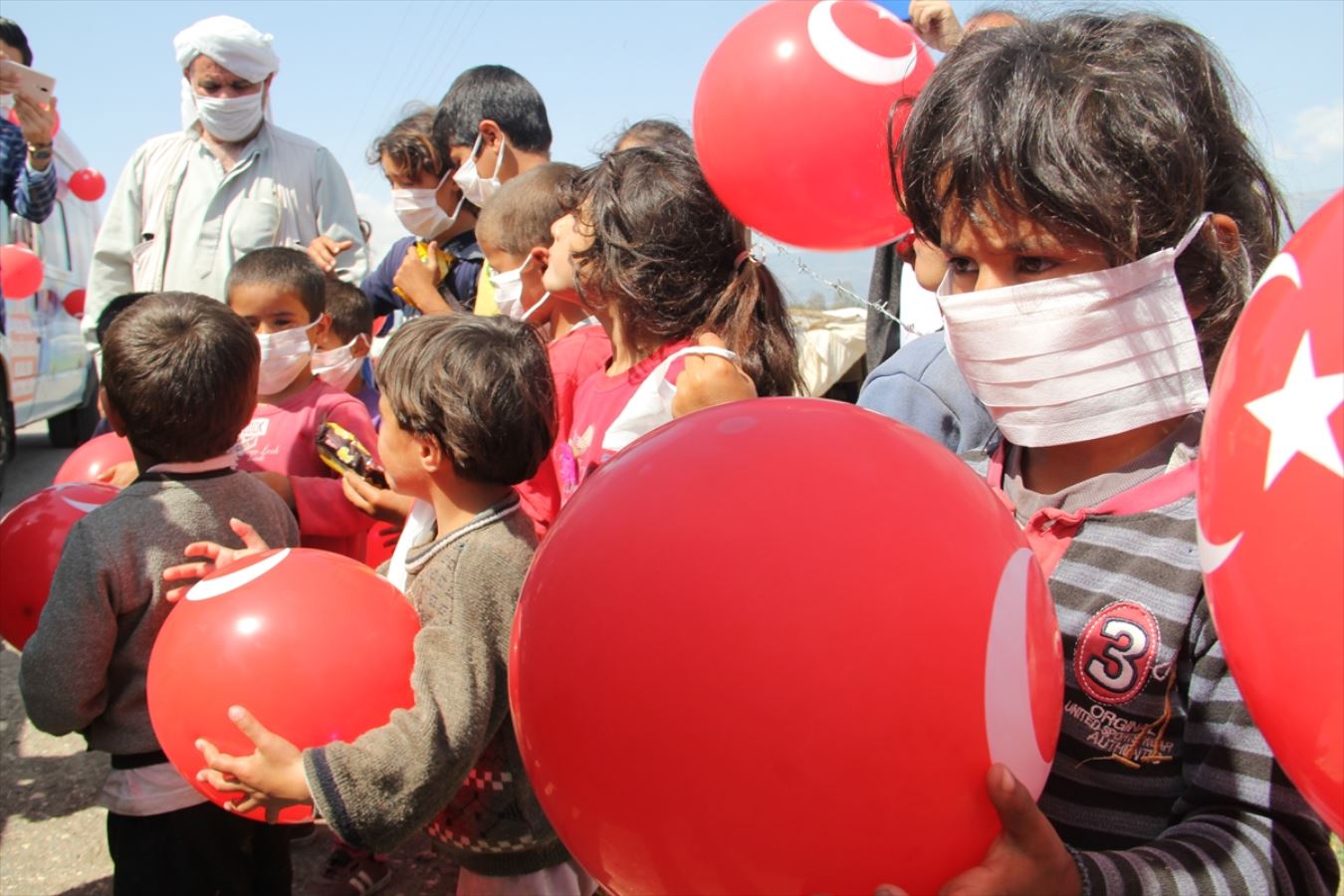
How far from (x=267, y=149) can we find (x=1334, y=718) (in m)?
4.54

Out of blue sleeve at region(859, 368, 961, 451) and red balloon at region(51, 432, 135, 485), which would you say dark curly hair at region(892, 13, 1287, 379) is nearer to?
blue sleeve at region(859, 368, 961, 451)

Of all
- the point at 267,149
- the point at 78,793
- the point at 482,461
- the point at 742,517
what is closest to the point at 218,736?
the point at 482,461

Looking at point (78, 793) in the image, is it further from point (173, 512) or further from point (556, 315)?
point (556, 315)

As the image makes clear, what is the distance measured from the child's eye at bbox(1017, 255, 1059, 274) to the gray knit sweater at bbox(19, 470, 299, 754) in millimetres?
1872

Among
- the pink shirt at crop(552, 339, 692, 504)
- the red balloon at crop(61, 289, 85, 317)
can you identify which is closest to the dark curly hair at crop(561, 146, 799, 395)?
the pink shirt at crop(552, 339, 692, 504)

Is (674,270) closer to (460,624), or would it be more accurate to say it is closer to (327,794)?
(460,624)

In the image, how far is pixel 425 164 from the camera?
15.3 ft

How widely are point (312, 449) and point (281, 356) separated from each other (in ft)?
1.07

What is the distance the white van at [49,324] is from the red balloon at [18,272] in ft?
0.51

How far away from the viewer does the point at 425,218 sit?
15.5 feet

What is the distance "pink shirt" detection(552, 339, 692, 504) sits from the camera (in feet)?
8.48

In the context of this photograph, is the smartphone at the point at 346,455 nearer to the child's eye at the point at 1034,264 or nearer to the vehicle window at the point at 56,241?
the child's eye at the point at 1034,264

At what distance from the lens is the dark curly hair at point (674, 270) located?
8.59 feet

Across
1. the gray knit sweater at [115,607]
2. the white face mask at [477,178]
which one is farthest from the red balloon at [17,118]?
the gray knit sweater at [115,607]
